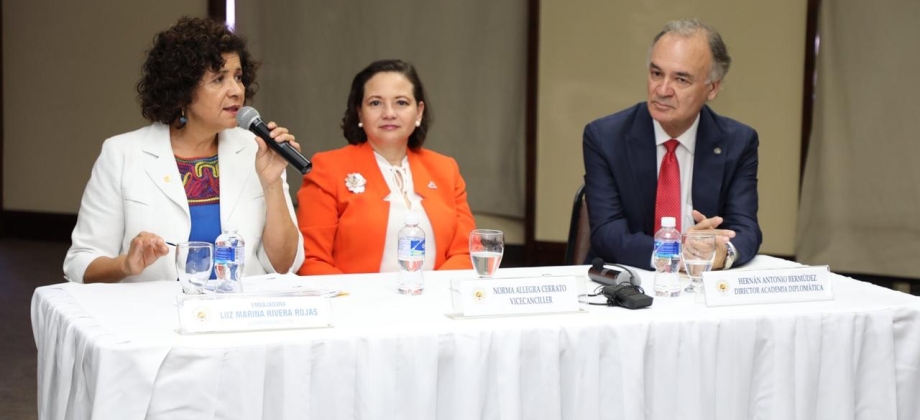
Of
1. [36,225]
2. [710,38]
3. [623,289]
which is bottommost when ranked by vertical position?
[36,225]

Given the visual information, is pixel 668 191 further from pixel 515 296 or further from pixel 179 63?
pixel 179 63

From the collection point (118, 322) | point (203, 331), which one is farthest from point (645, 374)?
point (118, 322)

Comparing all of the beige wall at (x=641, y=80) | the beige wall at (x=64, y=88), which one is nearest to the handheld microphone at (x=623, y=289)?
the beige wall at (x=641, y=80)

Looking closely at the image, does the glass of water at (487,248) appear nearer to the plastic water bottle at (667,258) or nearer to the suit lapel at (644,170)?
the plastic water bottle at (667,258)

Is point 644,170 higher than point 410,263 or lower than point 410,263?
higher

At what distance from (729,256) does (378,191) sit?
108 centimetres

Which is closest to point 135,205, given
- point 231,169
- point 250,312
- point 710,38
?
point 231,169

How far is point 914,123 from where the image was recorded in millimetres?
5664

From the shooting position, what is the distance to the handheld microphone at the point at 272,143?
247cm

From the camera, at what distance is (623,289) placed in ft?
7.41

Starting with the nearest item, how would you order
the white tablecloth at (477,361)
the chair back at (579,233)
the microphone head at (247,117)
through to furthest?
the white tablecloth at (477,361), the microphone head at (247,117), the chair back at (579,233)

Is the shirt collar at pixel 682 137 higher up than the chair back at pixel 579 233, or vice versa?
the shirt collar at pixel 682 137

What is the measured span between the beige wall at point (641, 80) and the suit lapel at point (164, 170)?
12.7 feet

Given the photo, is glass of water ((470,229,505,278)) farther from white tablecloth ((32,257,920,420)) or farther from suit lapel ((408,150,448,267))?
suit lapel ((408,150,448,267))
